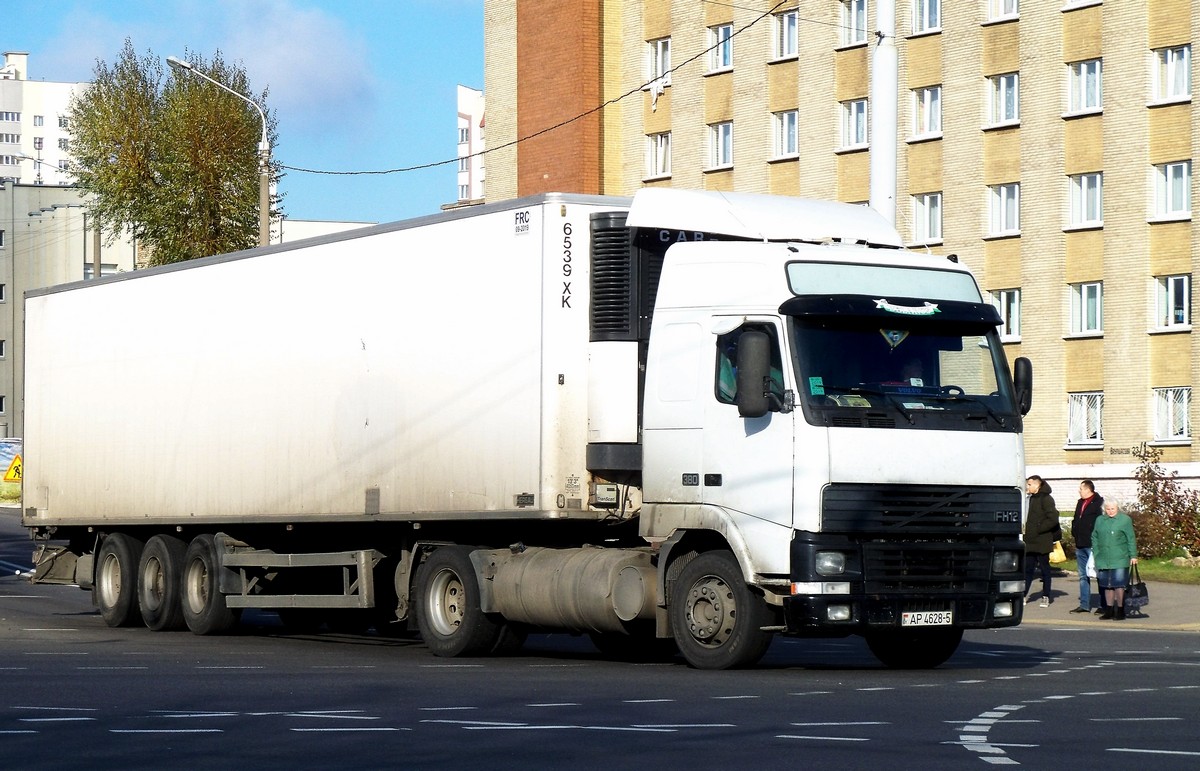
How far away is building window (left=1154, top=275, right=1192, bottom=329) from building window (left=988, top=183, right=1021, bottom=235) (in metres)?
4.16

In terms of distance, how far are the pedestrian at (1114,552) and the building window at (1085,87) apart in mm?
21263

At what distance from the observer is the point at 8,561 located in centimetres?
4141

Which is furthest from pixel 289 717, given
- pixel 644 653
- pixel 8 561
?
pixel 8 561

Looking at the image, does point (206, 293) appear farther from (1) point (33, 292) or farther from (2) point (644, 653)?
(2) point (644, 653)

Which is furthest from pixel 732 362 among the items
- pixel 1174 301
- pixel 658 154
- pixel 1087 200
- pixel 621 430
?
pixel 658 154

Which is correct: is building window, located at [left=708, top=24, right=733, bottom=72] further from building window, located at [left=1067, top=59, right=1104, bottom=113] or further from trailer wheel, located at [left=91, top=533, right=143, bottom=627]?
trailer wheel, located at [left=91, top=533, right=143, bottom=627]

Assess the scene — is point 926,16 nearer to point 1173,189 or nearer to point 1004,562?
point 1173,189

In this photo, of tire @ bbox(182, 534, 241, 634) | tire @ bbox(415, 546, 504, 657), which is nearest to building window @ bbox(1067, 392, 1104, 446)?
tire @ bbox(182, 534, 241, 634)

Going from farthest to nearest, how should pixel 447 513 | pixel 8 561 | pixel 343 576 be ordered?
pixel 8 561
pixel 343 576
pixel 447 513

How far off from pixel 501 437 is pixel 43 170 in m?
171

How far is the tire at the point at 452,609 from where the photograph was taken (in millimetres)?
18172

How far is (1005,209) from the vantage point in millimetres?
47531

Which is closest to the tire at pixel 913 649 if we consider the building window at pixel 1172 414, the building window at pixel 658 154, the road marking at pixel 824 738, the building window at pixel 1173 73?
the road marking at pixel 824 738

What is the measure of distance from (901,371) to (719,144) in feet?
133
